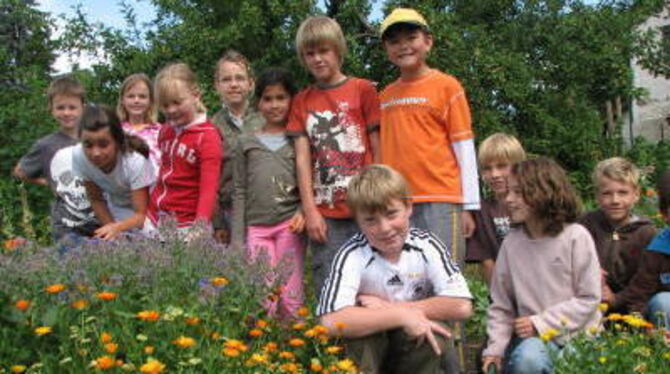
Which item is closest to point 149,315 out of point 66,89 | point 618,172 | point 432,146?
point 432,146

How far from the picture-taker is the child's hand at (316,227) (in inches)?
168

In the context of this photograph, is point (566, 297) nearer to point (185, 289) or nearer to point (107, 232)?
point (185, 289)

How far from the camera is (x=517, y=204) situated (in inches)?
141

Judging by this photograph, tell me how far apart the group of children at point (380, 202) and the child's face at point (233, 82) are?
0.04ft

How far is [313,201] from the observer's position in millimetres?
4355

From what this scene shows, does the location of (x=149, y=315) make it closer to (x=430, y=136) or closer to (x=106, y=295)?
(x=106, y=295)

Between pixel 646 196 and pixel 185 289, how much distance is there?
554 centimetres

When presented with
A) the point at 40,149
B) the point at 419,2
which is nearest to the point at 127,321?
the point at 40,149

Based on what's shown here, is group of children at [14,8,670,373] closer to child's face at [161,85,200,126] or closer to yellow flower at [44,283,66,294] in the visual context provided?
child's face at [161,85,200,126]

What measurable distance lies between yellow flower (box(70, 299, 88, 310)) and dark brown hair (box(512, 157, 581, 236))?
6.13 feet

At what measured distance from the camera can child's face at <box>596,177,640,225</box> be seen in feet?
13.5

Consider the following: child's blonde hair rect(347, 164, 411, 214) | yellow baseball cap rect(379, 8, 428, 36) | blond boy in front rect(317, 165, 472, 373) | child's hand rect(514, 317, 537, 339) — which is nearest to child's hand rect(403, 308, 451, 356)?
blond boy in front rect(317, 165, 472, 373)

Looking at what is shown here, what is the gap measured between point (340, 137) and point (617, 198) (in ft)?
4.73

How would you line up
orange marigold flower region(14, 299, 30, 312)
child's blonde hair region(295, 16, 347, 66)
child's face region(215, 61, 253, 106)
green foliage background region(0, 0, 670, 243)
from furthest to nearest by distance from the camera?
green foliage background region(0, 0, 670, 243) → child's face region(215, 61, 253, 106) → child's blonde hair region(295, 16, 347, 66) → orange marigold flower region(14, 299, 30, 312)
